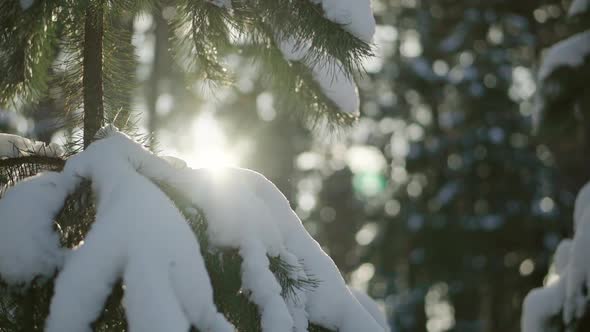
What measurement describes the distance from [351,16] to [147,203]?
1.05 meters

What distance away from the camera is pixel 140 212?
1785mm

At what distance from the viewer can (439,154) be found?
14352 millimetres

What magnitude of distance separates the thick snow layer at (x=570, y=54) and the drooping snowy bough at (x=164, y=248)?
5412 millimetres

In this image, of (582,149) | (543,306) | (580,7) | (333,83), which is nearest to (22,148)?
(333,83)

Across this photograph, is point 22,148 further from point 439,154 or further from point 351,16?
point 439,154

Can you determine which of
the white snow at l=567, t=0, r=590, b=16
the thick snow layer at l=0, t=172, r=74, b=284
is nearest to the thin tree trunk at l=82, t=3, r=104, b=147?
the thick snow layer at l=0, t=172, r=74, b=284

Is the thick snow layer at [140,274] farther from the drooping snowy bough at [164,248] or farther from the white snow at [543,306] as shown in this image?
the white snow at [543,306]

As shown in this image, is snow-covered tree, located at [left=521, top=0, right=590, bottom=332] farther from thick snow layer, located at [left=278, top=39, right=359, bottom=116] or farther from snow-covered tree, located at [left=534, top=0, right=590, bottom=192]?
thick snow layer, located at [left=278, top=39, right=359, bottom=116]

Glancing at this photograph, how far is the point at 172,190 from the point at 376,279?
1451cm

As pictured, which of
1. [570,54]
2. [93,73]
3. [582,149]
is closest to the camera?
[93,73]

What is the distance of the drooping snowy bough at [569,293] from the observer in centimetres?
478

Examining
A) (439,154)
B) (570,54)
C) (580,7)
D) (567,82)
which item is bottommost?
(439,154)

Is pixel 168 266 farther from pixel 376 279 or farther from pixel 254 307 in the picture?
pixel 376 279

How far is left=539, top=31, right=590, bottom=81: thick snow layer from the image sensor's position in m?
6.79
